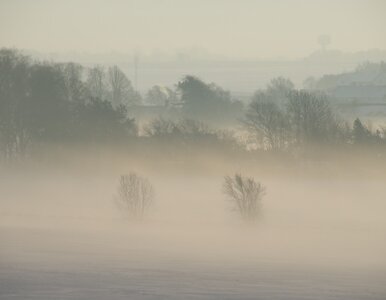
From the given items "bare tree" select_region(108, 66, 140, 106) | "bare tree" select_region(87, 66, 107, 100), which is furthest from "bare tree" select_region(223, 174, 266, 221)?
"bare tree" select_region(108, 66, 140, 106)

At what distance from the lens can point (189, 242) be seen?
23.5m

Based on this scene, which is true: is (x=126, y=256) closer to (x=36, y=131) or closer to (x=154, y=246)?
(x=154, y=246)

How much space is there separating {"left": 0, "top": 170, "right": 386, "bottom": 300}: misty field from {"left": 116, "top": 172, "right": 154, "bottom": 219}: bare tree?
509 mm

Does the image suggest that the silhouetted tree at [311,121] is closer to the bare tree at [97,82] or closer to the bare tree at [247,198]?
the bare tree at [247,198]

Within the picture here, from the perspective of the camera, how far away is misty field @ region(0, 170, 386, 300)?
14.8m

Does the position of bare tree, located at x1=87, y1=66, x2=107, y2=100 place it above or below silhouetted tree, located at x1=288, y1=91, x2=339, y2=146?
above

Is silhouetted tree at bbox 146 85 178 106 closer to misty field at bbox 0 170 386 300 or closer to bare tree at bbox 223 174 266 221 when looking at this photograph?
misty field at bbox 0 170 386 300

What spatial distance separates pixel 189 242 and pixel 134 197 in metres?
7.39

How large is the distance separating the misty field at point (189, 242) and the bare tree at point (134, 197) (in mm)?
509

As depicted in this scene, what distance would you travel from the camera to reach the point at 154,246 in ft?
71.9

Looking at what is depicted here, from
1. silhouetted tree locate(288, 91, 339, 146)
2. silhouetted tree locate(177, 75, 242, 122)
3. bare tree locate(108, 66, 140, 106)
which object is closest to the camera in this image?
silhouetted tree locate(288, 91, 339, 146)

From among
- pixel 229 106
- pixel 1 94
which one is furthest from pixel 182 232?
pixel 229 106

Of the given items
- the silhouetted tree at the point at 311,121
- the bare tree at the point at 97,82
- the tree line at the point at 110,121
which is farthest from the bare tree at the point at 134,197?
the bare tree at the point at 97,82

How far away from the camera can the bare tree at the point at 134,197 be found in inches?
1170
